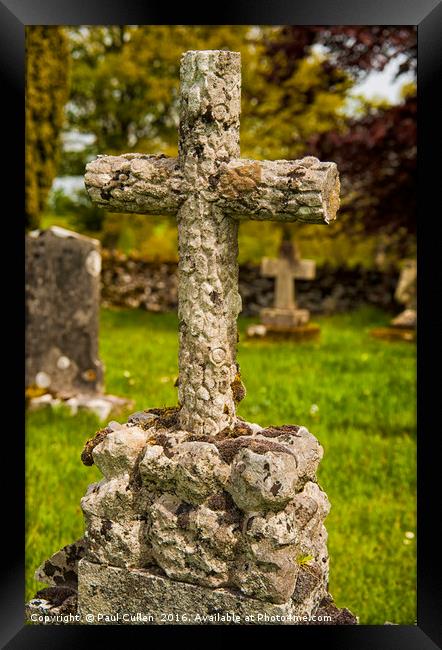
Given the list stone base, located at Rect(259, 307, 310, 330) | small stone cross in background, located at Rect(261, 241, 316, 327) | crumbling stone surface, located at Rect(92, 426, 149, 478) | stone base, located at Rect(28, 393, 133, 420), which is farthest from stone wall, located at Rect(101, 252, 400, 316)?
crumbling stone surface, located at Rect(92, 426, 149, 478)

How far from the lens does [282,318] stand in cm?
1268

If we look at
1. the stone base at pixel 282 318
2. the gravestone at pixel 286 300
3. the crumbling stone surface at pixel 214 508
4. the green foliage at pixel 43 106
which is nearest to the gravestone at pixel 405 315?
the gravestone at pixel 286 300

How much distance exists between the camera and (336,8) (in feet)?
8.73

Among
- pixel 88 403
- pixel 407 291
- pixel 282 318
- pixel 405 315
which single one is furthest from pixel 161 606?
pixel 407 291

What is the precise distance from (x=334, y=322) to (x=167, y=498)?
13066 mm

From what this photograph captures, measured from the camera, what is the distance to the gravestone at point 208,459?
8.23 ft

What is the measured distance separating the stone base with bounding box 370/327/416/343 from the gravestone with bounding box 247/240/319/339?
1181 mm

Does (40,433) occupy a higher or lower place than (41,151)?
lower

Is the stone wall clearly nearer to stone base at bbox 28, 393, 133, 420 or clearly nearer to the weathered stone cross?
stone base at bbox 28, 393, 133, 420

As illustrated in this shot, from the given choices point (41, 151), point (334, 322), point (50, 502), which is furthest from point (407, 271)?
point (50, 502)

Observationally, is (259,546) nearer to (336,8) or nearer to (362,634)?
(362,634)

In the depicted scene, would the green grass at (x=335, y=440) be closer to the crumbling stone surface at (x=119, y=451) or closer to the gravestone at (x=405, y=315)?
the gravestone at (x=405, y=315)

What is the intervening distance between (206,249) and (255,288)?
14208mm

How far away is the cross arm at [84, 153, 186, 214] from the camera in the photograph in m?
2.71
